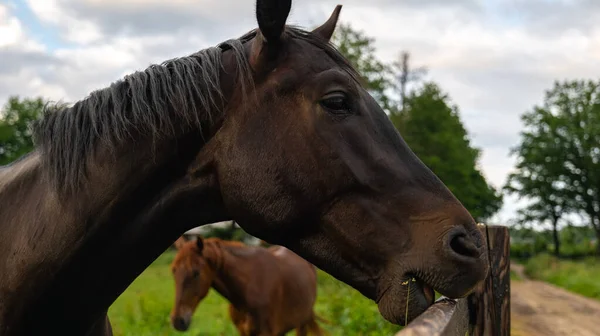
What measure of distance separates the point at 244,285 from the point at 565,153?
4000cm

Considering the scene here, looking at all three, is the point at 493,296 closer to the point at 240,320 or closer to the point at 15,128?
the point at 240,320

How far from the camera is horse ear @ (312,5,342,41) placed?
2607mm

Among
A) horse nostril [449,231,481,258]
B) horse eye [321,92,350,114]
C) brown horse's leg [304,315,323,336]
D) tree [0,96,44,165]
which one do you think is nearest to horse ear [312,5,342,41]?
horse eye [321,92,350,114]

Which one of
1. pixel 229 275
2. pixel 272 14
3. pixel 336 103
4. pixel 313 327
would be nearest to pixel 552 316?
pixel 313 327

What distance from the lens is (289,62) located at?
91.8 inches

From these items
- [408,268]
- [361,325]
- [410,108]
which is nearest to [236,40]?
[408,268]

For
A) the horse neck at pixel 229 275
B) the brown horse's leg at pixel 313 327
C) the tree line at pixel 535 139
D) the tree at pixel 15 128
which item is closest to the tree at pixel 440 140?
the tree line at pixel 535 139

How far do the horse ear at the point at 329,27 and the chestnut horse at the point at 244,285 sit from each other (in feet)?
17.5

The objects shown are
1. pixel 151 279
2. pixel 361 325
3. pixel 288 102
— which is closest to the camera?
pixel 288 102

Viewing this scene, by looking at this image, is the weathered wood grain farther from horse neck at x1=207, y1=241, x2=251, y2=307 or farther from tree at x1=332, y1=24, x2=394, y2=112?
tree at x1=332, y1=24, x2=394, y2=112

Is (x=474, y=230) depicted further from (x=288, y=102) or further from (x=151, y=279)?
(x=151, y=279)

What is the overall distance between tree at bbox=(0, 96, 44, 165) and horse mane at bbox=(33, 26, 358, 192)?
1582 inches

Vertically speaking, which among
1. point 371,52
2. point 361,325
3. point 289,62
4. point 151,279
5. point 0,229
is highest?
point 371,52

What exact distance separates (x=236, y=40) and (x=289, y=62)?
0.28 m
